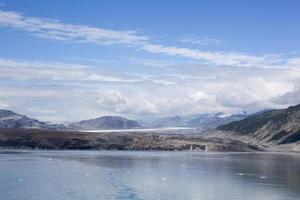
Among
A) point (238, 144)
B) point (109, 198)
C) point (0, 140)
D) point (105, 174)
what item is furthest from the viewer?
point (238, 144)

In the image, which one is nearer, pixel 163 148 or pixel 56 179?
pixel 56 179

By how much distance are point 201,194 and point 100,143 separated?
120 meters

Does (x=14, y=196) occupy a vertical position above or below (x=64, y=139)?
below

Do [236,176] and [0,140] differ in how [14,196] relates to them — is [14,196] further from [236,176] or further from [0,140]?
[0,140]

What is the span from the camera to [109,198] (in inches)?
1818

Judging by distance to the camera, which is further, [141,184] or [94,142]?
[94,142]

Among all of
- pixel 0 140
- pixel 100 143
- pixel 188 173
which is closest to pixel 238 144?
pixel 100 143

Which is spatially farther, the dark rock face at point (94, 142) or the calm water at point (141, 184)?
the dark rock face at point (94, 142)

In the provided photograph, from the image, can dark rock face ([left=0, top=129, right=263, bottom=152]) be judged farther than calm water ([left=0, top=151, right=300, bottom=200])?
Yes

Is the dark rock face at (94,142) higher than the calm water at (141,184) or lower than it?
higher

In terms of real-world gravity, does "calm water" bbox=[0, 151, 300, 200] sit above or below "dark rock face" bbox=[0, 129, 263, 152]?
below

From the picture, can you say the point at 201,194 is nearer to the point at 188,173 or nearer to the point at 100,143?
the point at 188,173

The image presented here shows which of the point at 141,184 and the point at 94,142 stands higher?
the point at 94,142

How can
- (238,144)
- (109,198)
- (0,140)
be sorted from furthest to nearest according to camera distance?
(238,144)
(0,140)
(109,198)
